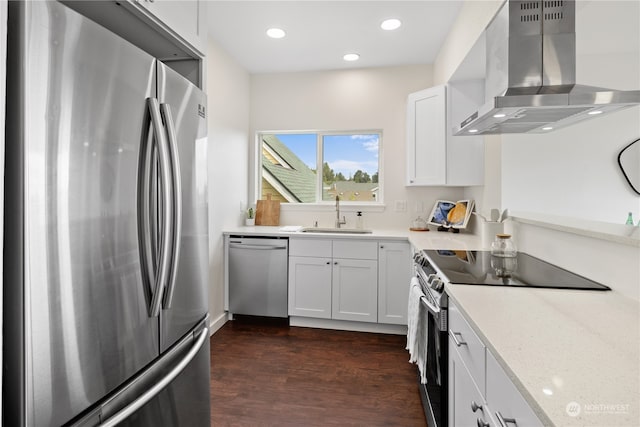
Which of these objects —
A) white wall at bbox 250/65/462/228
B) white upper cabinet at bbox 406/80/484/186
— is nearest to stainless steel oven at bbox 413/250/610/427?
white upper cabinet at bbox 406/80/484/186

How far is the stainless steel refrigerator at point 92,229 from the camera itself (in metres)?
0.71

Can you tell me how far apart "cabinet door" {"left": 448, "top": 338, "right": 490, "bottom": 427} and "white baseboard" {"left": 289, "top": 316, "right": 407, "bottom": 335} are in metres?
1.68

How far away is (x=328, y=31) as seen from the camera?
113 inches

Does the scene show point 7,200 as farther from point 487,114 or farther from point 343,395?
point 343,395

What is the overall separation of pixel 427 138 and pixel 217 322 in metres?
2.52

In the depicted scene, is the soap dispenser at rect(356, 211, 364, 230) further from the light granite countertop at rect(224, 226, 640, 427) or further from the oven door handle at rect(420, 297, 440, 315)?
the light granite countertop at rect(224, 226, 640, 427)

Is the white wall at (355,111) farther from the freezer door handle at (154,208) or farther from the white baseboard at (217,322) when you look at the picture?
the freezer door handle at (154,208)

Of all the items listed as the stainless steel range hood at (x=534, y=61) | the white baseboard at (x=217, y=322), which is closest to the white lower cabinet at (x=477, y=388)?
the stainless steel range hood at (x=534, y=61)

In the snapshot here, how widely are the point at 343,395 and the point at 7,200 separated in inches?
77.2

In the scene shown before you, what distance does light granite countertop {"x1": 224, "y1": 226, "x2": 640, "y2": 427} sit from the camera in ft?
1.97

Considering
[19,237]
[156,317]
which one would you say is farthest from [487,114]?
[19,237]

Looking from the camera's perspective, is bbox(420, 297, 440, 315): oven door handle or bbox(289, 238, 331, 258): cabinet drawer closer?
bbox(420, 297, 440, 315): oven door handle

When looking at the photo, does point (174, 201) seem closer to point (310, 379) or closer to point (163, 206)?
point (163, 206)

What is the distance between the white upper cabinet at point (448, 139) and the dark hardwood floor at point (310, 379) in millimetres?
1487
